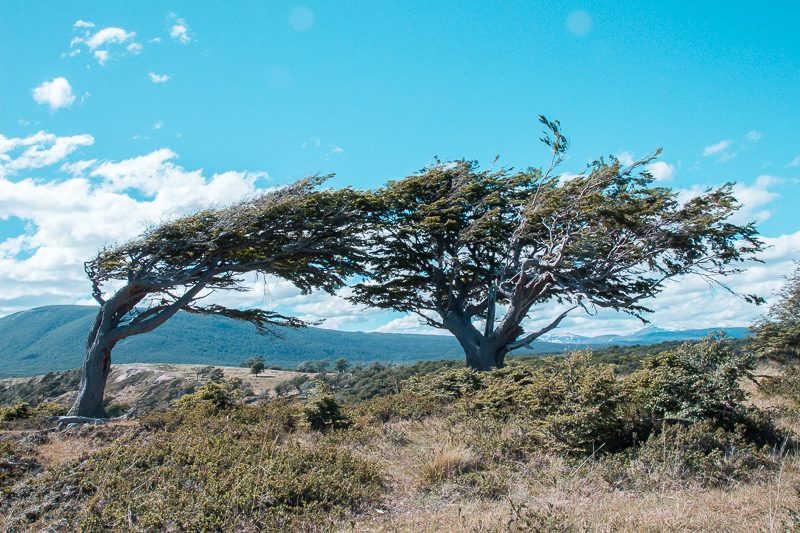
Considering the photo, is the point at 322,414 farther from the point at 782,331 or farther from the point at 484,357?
the point at 782,331

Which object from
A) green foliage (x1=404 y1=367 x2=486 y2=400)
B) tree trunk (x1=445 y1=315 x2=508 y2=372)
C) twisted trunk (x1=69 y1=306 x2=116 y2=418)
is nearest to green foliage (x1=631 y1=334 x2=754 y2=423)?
green foliage (x1=404 y1=367 x2=486 y2=400)

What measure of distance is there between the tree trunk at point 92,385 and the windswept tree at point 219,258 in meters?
0.03

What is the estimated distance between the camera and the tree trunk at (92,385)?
1337 centimetres

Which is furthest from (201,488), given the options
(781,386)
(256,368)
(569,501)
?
(256,368)

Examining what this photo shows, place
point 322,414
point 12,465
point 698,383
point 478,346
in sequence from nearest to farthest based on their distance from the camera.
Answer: point 12,465, point 698,383, point 322,414, point 478,346

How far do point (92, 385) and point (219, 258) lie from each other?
5681 millimetres

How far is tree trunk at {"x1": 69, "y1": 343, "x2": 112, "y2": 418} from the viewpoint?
13.4 meters

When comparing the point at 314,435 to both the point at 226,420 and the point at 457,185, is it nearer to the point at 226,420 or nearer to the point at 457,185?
the point at 226,420

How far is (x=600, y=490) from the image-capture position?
514 centimetres

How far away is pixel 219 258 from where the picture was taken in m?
16.1

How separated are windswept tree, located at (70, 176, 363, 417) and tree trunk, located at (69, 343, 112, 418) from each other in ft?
0.09

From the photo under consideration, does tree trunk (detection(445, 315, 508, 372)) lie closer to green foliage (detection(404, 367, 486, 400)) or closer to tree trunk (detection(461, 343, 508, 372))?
tree trunk (detection(461, 343, 508, 372))

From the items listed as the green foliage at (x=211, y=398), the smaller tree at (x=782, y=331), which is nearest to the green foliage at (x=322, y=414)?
the green foliage at (x=211, y=398)

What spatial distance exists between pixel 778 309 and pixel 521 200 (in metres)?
14.8
